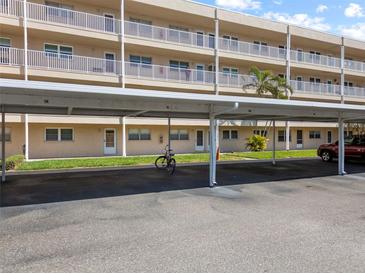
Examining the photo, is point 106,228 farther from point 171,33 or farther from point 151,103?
point 171,33

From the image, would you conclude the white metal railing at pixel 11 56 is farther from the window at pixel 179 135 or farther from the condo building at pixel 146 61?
the window at pixel 179 135

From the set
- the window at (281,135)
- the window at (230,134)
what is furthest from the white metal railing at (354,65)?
the window at (230,134)

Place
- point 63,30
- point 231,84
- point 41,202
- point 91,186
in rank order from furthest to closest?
point 231,84, point 63,30, point 91,186, point 41,202

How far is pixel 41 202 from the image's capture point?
7.64 metres

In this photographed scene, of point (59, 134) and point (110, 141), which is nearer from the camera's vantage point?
point (59, 134)

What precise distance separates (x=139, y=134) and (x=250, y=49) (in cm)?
1203

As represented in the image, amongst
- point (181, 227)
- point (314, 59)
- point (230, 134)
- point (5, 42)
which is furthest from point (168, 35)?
point (181, 227)

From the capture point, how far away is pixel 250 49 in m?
25.7

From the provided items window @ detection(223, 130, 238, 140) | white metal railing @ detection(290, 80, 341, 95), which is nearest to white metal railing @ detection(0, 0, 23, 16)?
window @ detection(223, 130, 238, 140)

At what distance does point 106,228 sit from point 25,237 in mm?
1346

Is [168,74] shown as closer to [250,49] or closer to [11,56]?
[250,49]

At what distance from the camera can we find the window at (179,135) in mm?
24016

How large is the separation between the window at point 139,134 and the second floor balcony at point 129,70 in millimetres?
4037

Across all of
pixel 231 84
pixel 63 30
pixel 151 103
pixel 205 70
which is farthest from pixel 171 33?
pixel 151 103
